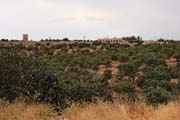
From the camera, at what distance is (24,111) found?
48.9 ft

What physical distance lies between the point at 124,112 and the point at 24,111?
322 cm

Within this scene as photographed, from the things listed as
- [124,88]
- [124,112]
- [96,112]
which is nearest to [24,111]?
[96,112]

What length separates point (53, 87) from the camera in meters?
18.6

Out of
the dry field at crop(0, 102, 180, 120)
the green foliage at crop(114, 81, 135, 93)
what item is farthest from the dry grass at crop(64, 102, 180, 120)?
the green foliage at crop(114, 81, 135, 93)

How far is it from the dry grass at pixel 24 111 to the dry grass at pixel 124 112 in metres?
0.75

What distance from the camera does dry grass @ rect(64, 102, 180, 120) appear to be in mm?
13141

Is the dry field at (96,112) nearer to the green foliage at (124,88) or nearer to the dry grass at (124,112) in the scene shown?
the dry grass at (124,112)

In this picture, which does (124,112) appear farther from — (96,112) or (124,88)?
(124,88)

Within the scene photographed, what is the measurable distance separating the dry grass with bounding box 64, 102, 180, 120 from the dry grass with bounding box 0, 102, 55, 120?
2.47ft

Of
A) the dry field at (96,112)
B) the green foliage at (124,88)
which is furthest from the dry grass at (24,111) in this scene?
the green foliage at (124,88)

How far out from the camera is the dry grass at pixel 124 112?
13.1 m

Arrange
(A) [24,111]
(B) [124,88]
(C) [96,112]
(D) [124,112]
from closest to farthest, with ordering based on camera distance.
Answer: (D) [124,112], (C) [96,112], (A) [24,111], (B) [124,88]

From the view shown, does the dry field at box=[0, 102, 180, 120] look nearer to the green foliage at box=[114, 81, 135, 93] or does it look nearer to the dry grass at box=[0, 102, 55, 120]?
the dry grass at box=[0, 102, 55, 120]

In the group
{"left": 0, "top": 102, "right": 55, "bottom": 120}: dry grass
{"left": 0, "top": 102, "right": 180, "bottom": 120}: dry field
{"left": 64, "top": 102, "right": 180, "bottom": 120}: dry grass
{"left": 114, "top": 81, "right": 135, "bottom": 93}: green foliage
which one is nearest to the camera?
{"left": 64, "top": 102, "right": 180, "bottom": 120}: dry grass
